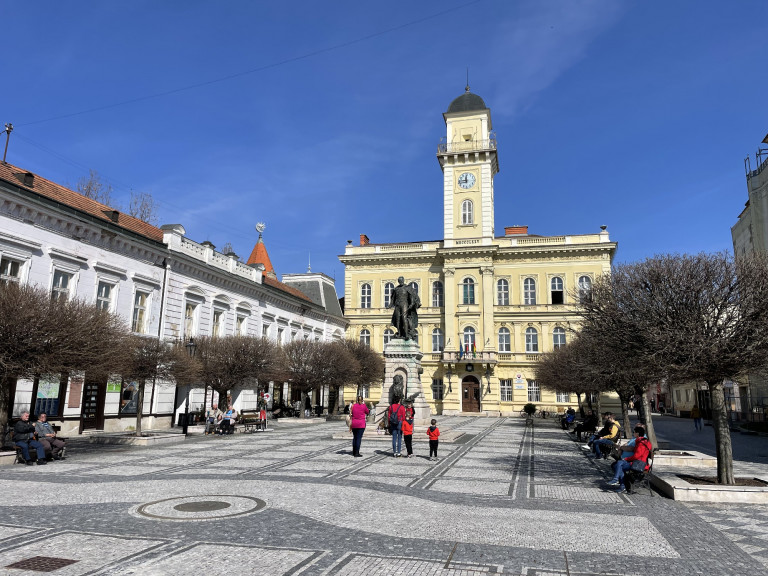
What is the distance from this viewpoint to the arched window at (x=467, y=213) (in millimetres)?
48422

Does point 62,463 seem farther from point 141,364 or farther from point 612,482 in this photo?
point 612,482

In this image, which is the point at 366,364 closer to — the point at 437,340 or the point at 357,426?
the point at 437,340

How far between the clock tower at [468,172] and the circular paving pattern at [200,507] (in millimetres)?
40507

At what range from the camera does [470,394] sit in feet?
150

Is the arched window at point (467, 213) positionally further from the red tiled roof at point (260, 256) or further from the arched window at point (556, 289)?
the red tiled roof at point (260, 256)

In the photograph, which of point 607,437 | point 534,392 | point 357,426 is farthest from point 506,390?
point 357,426

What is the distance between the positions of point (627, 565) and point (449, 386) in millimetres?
40603

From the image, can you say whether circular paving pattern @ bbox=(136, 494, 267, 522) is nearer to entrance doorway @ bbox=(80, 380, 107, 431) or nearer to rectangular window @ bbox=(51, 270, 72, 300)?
rectangular window @ bbox=(51, 270, 72, 300)

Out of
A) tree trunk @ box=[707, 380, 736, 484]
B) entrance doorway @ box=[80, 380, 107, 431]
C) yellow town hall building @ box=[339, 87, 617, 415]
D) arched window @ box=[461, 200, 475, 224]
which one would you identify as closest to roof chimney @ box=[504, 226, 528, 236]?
yellow town hall building @ box=[339, 87, 617, 415]

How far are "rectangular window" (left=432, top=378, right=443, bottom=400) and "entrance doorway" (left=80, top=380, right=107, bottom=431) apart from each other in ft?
97.1

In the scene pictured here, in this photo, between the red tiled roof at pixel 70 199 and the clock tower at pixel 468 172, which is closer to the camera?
the red tiled roof at pixel 70 199

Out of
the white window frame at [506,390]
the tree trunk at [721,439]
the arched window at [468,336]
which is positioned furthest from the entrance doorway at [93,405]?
the white window frame at [506,390]

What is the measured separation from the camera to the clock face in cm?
4909

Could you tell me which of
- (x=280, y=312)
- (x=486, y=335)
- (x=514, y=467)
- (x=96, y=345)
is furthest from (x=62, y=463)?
(x=486, y=335)
